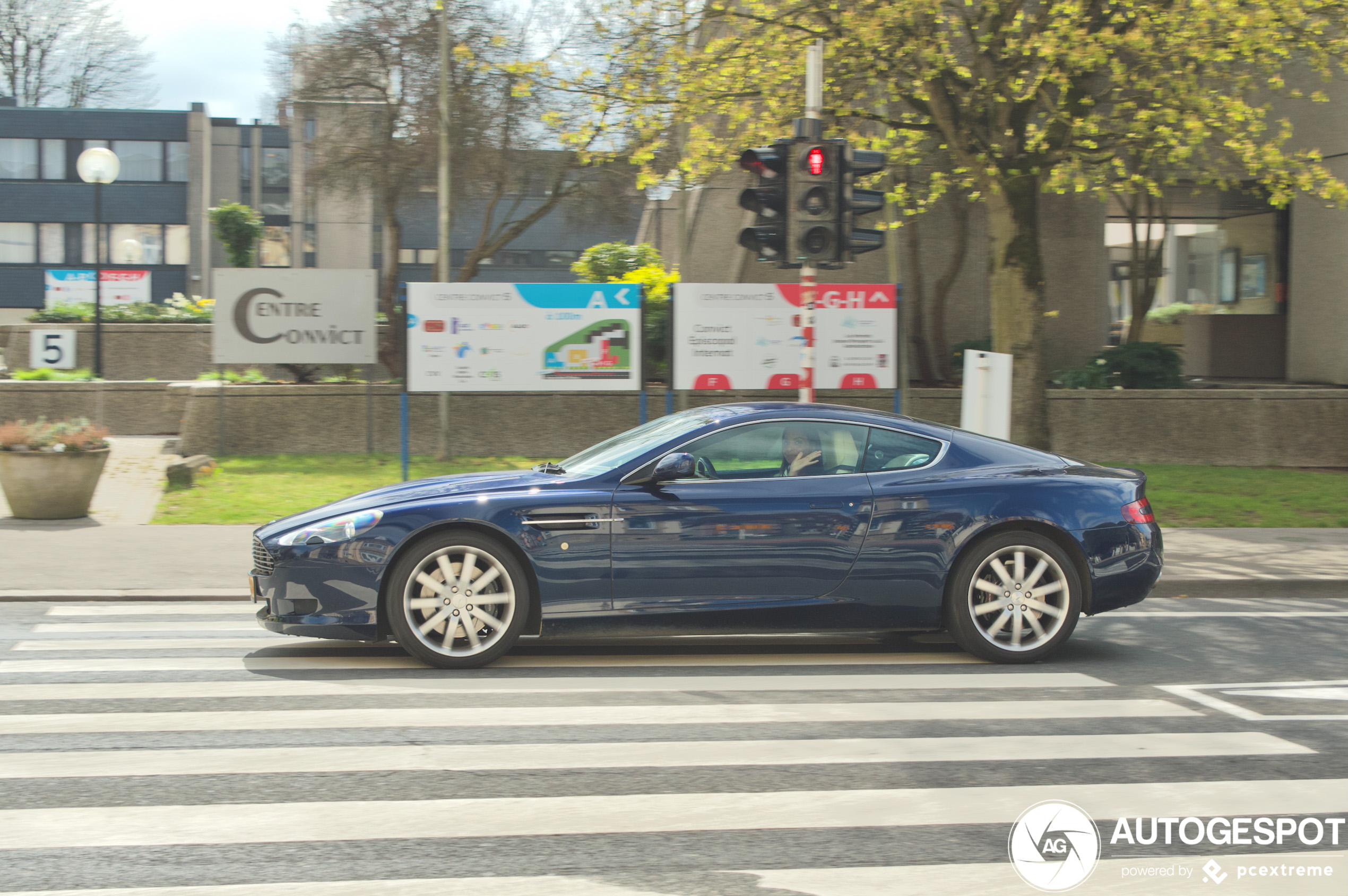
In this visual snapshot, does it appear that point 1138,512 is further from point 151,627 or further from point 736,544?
point 151,627

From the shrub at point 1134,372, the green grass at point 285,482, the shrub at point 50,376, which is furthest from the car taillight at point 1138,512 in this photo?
the shrub at point 50,376

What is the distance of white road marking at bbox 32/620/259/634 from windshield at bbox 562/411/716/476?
237 cm

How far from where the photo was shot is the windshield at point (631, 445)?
6797 millimetres

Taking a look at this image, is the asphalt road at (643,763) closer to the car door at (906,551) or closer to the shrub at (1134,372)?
the car door at (906,551)

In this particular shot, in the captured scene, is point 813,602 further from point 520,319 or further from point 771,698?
point 520,319

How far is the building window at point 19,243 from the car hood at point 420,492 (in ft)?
186

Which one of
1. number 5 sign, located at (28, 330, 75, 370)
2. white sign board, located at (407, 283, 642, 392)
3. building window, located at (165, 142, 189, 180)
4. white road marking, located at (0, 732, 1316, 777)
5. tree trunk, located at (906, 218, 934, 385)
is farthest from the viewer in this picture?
building window, located at (165, 142, 189, 180)

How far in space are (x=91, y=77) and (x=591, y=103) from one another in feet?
167

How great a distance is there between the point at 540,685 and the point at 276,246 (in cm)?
5764

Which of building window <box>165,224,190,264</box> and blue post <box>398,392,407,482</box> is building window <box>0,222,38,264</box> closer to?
building window <box>165,224,190,264</box>

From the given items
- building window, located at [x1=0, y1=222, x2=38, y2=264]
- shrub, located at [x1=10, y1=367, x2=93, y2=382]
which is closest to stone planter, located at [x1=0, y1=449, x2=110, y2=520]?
shrub, located at [x1=10, y1=367, x2=93, y2=382]

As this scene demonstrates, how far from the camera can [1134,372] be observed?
1816cm

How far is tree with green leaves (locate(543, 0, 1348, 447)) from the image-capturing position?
1216cm

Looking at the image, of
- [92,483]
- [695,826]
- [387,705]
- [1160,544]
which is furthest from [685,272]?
[695,826]
